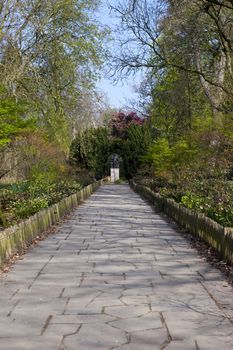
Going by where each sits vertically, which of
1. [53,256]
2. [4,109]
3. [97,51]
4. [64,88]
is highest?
[97,51]

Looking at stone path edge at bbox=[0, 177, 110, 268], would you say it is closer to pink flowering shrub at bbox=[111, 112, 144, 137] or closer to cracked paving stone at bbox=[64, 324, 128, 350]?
cracked paving stone at bbox=[64, 324, 128, 350]

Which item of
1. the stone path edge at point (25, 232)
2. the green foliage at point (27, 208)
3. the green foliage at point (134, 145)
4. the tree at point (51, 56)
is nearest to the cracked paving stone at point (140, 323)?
the stone path edge at point (25, 232)

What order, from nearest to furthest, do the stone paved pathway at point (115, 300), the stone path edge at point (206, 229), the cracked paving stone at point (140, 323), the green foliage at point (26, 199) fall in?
the stone paved pathway at point (115, 300), the cracked paving stone at point (140, 323), the stone path edge at point (206, 229), the green foliage at point (26, 199)

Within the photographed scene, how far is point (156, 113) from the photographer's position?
34844 millimetres

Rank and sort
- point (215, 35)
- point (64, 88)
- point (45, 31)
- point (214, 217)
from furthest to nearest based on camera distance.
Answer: point (64, 88) → point (45, 31) → point (215, 35) → point (214, 217)

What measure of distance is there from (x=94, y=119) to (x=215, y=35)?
1018 cm

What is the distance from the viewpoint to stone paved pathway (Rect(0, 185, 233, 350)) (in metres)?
4.15

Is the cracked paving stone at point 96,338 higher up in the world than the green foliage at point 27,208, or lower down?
lower down

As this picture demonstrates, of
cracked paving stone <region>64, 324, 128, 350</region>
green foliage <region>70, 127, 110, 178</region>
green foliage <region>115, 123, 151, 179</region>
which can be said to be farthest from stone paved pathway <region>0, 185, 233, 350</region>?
green foliage <region>115, 123, 151, 179</region>

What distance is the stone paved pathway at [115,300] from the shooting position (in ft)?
13.6

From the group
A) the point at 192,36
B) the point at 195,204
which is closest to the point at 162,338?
the point at 195,204

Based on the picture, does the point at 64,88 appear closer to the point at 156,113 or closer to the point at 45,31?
the point at 45,31

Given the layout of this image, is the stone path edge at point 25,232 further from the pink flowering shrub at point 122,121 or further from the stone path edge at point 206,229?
the pink flowering shrub at point 122,121

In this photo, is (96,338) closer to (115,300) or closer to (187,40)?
(115,300)
